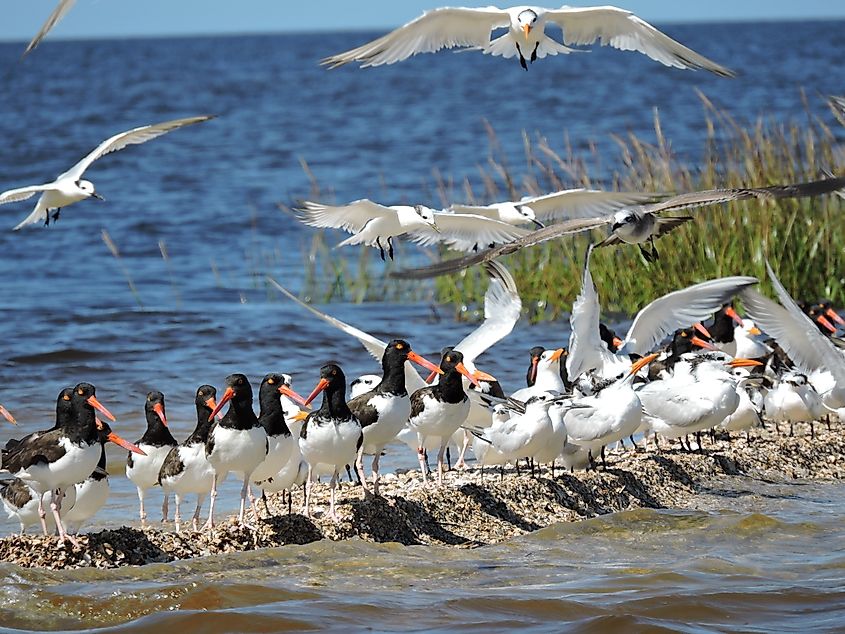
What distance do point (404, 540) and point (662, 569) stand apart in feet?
4.69

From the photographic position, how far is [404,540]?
7801 millimetres

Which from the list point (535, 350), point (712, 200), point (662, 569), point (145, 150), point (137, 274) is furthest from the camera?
point (145, 150)

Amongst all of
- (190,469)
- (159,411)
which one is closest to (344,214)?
(159,411)

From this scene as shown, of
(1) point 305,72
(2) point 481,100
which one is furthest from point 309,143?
(1) point 305,72

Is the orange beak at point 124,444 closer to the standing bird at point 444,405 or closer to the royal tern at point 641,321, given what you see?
the standing bird at point 444,405

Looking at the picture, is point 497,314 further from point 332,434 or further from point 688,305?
point 332,434

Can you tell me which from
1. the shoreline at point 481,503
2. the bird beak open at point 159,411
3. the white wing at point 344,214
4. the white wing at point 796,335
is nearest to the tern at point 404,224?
the white wing at point 344,214

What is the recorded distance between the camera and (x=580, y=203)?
1145 cm

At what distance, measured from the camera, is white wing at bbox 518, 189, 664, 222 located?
1112 cm

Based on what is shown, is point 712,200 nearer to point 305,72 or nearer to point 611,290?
point 611,290

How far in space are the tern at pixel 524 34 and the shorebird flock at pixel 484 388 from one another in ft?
0.06

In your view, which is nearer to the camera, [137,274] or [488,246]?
[488,246]

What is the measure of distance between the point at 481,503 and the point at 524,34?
3.79 meters

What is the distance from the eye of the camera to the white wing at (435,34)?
10268 millimetres
